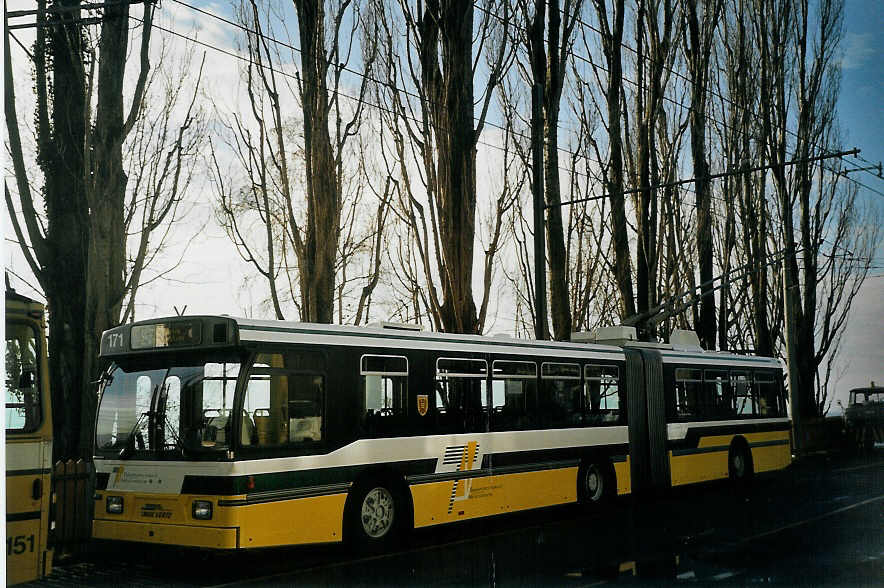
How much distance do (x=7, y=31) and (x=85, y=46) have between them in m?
2.95

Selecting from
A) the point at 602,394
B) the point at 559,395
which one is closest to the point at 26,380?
the point at 559,395

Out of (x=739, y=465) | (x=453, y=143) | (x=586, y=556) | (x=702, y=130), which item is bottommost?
(x=586, y=556)

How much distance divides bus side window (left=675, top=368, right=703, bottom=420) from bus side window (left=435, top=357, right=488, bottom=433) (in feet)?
19.4

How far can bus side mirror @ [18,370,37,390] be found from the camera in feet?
26.7

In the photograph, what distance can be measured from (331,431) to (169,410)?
1.74 meters

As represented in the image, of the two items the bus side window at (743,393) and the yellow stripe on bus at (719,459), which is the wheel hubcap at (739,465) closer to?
the yellow stripe on bus at (719,459)

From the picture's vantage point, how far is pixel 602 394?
15.7m

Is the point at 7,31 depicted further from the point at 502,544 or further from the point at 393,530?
the point at 502,544

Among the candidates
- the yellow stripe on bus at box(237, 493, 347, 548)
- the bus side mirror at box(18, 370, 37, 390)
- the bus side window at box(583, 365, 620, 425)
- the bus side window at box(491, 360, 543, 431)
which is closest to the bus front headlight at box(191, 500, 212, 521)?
the yellow stripe on bus at box(237, 493, 347, 548)

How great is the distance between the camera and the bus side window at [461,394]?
40.5 ft

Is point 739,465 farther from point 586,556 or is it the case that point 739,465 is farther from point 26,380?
point 26,380

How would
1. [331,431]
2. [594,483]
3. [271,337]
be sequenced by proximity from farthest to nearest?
[594,483], [331,431], [271,337]

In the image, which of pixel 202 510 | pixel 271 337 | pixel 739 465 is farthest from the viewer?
pixel 739 465

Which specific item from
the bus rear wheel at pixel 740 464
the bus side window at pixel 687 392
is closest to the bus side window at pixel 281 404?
the bus side window at pixel 687 392
